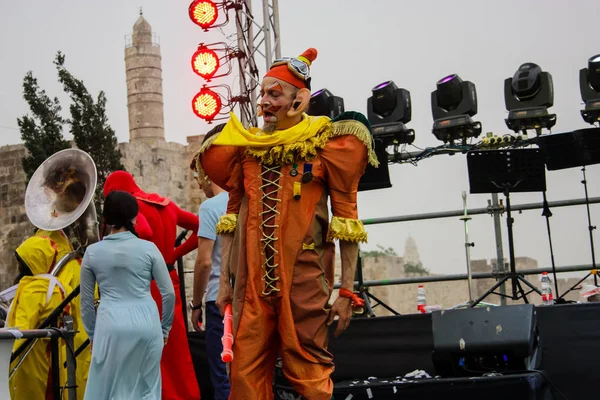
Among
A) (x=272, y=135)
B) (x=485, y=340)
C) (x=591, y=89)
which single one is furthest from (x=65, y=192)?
(x=591, y=89)

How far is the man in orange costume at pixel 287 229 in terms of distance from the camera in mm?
3760

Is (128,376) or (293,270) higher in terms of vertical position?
(293,270)

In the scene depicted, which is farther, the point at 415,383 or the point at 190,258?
the point at 190,258

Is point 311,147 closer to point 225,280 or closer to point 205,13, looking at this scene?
point 225,280

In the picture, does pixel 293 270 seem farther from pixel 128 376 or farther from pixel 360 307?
pixel 128 376

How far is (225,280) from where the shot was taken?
4027 millimetres

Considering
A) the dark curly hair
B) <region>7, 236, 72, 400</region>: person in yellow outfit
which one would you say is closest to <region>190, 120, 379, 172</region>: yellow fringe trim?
the dark curly hair

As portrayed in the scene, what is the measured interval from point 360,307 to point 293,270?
0.34m

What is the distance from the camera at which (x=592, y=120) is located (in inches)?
351

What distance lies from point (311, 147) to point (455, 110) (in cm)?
587

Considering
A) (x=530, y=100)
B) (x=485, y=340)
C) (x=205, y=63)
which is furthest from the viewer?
(x=205, y=63)

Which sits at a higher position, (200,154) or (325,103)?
(325,103)

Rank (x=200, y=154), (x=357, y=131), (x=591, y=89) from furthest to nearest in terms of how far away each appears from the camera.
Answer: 1. (x=591, y=89)
2. (x=200, y=154)
3. (x=357, y=131)

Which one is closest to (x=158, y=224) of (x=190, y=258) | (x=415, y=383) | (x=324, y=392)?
(x=415, y=383)
